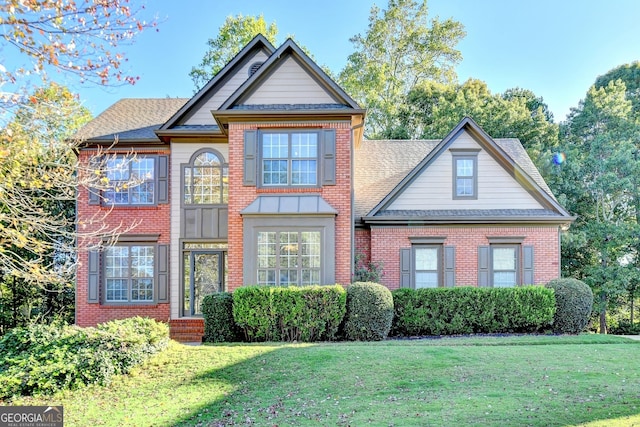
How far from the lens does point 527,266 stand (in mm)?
15781

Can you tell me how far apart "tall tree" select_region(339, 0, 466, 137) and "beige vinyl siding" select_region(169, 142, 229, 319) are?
17.2m

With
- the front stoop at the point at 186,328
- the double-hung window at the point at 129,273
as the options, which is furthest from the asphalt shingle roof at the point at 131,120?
the front stoop at the point at 186,328

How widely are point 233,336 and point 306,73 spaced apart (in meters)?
7.39

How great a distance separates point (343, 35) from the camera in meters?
32.4

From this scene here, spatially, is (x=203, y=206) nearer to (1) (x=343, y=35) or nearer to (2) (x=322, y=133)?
(2) (x=322, y=133)

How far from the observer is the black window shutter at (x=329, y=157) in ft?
46.6

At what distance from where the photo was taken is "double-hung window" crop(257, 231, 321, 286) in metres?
13.9

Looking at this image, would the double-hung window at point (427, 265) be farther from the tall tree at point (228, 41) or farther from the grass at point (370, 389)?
the tall tree at point (228, 41)

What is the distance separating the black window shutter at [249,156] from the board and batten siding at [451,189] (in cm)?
458

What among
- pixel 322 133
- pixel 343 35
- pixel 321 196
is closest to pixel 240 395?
pixel 321 196

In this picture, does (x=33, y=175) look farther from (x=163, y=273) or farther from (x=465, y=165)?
(x=465, y=165)
